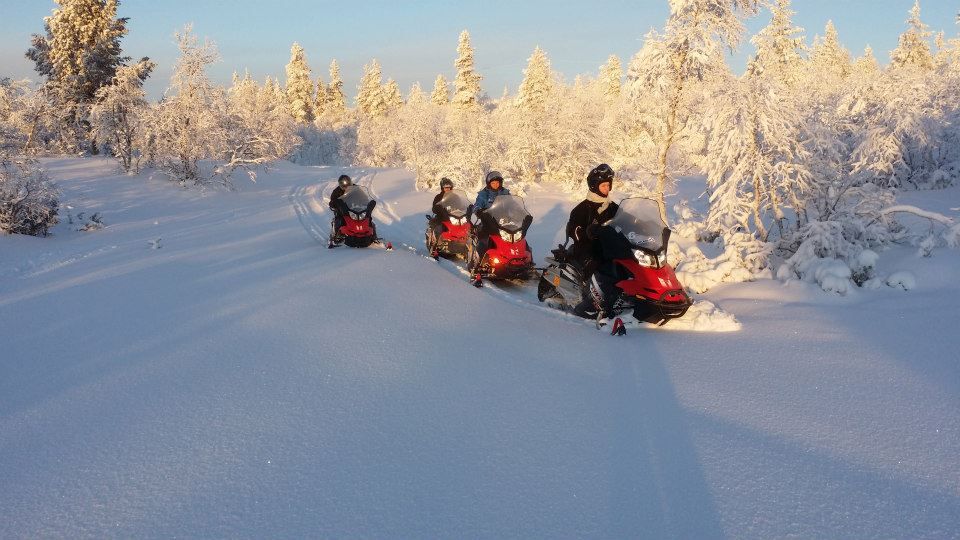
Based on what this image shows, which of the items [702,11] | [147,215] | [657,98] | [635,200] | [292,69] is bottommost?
[147,215]

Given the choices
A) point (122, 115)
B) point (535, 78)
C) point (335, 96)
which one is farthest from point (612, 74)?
point (122, 115)

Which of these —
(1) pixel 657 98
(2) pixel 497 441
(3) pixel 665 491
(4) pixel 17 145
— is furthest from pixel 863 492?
(4) pixel 17 145

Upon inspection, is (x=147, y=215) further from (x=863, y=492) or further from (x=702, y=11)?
(x=863, y=492)

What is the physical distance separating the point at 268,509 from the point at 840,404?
401 cm

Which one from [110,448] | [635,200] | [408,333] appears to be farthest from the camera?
[635,200]

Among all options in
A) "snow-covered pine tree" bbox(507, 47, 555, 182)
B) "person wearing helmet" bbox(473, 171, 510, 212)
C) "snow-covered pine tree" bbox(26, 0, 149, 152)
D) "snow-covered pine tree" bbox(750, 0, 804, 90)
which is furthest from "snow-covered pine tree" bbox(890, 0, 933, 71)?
"snow-covered pine tree" bbox(26, 0, 149, 152)

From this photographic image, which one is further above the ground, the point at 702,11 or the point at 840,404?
the point at 702,11

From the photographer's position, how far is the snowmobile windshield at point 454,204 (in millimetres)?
10672

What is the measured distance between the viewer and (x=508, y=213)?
8516 mm

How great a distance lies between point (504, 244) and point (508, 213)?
1.69ft

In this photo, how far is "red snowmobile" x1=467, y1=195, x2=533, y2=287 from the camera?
27.5 feet

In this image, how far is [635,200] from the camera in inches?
257

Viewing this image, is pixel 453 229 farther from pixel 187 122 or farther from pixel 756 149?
pixel 187 122

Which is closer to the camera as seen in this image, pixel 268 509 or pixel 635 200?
pixel 268 509
